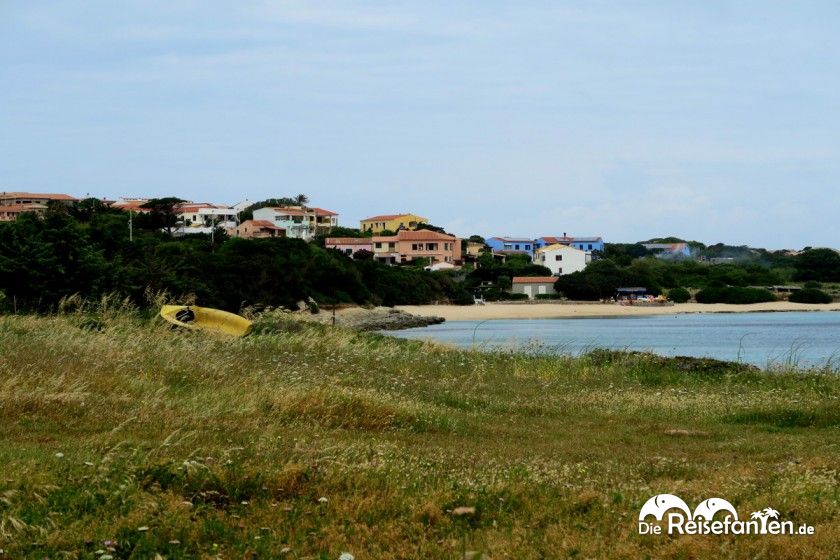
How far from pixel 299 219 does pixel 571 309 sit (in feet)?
219

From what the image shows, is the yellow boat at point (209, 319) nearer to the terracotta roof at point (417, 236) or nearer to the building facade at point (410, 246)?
the building facade at point (410, 246)

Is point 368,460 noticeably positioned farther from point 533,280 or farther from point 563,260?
point 563,260

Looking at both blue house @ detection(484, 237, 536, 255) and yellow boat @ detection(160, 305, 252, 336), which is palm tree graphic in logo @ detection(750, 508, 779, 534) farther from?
blue house @ detection(484, 237, 536, 255)

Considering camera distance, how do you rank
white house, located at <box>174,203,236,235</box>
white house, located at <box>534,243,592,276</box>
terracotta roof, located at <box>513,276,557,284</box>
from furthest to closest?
white house, located at <box>174,203,236,235</box>, white house, located at <box>534,243,592,276</box>, terracotta roof, located at <box>513,276,557,284</box>

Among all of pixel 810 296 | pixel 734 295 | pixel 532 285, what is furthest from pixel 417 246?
pixel 810 296

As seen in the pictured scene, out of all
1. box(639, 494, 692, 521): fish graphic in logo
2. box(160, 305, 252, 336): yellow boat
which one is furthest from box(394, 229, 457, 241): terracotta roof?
box(639, 494, 692, 521): fish graphic in logo

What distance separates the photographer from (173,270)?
183ft

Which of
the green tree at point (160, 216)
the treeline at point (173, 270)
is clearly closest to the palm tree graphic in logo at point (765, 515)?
the treeline at point (173, 270)

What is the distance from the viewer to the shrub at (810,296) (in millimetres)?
103188

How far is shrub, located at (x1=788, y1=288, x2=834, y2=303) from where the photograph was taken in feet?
339

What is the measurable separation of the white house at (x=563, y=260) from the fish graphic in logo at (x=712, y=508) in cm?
12146

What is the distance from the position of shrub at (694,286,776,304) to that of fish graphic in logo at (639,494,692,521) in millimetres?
99114

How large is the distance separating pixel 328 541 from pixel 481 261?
4927 inches

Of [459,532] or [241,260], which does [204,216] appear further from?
[459,532]
